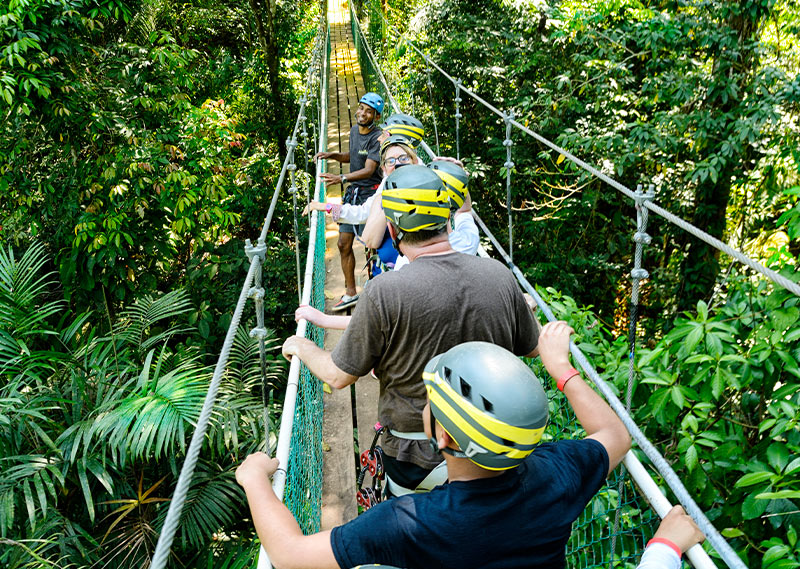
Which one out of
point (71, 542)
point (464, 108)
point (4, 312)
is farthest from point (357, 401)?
point (464, 108)

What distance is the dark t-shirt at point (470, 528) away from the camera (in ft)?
3.27

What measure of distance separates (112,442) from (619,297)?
5.46 meters

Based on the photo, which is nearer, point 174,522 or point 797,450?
point 174,522

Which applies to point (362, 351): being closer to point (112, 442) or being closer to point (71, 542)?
point (112, 442)

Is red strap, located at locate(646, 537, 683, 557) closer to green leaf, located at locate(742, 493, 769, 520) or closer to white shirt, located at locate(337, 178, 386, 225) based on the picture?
green leaf, located at locate(742, 493, 769, 520)

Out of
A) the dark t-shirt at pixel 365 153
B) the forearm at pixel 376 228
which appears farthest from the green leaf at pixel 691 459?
the dark t-shirt at pixel 365 153

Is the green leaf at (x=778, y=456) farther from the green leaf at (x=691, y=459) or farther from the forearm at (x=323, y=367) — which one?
the forearm at (x=323, y=367)

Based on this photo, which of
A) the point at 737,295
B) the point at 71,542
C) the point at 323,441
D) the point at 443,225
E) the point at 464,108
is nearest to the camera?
the point at 443,225

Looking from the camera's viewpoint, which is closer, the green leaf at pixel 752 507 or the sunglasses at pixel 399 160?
the green leaf at pixel 752 507

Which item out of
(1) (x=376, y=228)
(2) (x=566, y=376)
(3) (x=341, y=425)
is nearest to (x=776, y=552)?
(2) (x=566, y=376)

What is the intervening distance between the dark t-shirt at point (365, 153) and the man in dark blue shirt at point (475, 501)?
2.62 meters

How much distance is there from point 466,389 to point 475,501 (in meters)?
0.19

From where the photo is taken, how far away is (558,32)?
5199 millimetres

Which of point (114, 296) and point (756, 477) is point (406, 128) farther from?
point (114, 296)
